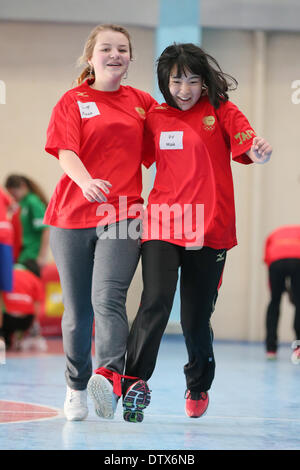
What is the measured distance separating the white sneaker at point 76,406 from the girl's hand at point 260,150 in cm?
125

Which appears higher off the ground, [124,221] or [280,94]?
[280,94]

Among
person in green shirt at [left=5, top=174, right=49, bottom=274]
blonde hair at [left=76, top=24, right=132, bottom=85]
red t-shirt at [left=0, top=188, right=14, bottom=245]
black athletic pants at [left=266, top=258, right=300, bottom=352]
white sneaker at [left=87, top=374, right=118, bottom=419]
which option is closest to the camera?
white sneaker at [left=87, top=374, right=118, bottom=419]

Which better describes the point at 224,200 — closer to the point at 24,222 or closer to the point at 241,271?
the point at 24,222

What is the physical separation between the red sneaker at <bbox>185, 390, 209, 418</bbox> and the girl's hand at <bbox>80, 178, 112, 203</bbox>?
1.03 meters

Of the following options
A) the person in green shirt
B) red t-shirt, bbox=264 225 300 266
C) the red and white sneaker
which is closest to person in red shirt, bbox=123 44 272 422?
the red and white sneaker

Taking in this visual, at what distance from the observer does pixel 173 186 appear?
300cm

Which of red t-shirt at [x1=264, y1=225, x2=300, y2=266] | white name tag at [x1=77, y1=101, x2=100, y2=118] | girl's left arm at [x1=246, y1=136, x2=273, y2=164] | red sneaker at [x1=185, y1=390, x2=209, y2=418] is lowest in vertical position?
red sneaker at [x1=185, y1=390, x2=209, y2=418]

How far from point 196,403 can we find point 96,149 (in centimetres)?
118

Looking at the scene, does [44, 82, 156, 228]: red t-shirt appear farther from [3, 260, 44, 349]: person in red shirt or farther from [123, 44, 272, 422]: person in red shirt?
[3, 260, 44, 349]: person in red shirt

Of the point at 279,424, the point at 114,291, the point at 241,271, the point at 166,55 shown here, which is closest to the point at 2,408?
the point at 114,291

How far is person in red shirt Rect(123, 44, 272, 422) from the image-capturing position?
2.91 m

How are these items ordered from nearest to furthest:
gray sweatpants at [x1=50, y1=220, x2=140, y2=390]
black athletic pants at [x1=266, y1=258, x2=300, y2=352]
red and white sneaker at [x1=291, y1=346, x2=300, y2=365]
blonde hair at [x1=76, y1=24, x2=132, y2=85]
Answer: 1. gray sweatpants at [x1=50, y1=220, x2=140, y2=390]
2. blonde hair at [x1=76, y1=24, x2=132, y2=85]
3. red and white sneaker at [x1=291, y1=346, x2=300, y2=365]
4. black athletic pants at [x1=266, y1=258, x2=300, y2=352]

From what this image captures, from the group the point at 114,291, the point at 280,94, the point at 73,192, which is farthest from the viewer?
the point at 280,94

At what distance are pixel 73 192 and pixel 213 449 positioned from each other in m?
1.18
